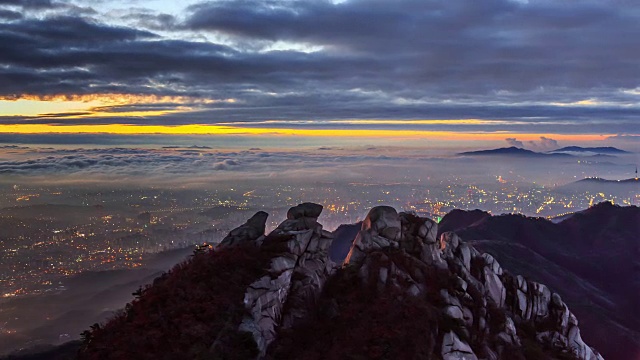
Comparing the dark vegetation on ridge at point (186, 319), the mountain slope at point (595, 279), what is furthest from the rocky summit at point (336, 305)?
the mountain slope at point (595, 279)

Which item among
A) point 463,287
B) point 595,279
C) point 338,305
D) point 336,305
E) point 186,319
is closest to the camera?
point 186,319

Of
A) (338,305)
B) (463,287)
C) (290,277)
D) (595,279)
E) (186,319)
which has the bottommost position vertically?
(595,279)

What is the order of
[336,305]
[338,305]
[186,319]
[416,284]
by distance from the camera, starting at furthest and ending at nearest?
[416,284] < [338,305] < [336,305] < [186,319]

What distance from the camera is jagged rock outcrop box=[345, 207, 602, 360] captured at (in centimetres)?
3023

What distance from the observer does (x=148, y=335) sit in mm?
23672

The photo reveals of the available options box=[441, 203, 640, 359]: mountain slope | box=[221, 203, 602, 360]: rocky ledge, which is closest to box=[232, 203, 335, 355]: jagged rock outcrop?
box=[221, 203, 602, 360]: rocky ledge

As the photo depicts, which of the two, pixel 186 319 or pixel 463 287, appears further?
pixel 463 287

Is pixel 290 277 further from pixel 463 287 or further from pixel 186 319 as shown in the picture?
pixel 463 287

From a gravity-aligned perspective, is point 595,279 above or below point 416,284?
below

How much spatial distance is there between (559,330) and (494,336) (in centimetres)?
1160

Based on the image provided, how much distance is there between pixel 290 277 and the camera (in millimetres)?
30234

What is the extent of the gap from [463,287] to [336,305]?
33.9 feet

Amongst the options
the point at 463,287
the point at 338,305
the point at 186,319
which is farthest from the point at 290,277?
the point at 463,287

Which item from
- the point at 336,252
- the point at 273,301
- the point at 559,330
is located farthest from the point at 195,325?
the point at 336,252
